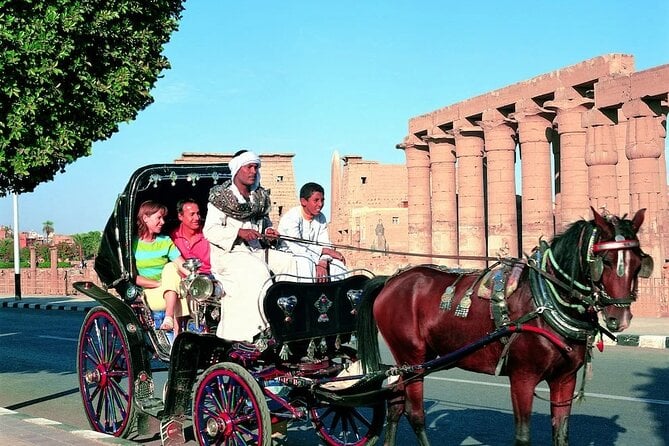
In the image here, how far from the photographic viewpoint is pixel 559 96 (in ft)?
87.3

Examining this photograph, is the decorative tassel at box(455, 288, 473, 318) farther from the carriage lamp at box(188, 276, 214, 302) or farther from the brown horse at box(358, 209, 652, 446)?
the carriage lamp at box(188, 276, 214, 302)

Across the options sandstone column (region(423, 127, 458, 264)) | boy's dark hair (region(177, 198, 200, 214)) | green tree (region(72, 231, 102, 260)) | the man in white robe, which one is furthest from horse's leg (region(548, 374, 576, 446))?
green tree (region(72, 231, 102, 260))

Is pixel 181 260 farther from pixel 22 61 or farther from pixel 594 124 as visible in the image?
pixel 594 124

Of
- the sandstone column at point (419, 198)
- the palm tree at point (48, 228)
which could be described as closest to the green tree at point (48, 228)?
the palm tree at point (48, 228)

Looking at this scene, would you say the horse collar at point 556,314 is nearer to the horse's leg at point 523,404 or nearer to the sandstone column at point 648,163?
the horse's leg at point 523,404

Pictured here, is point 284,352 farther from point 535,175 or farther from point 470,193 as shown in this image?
point 470,193

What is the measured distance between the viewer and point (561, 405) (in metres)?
5.44

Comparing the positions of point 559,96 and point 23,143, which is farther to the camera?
point 559,96

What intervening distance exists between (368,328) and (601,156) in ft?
61.2

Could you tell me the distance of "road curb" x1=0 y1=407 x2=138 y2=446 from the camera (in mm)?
6793

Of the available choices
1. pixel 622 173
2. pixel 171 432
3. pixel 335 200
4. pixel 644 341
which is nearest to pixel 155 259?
pixel 171 432

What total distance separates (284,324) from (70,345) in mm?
11322

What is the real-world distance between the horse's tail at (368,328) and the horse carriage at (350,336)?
0.03ft

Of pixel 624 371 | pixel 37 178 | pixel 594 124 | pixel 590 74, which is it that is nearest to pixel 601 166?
pixel 594 124
